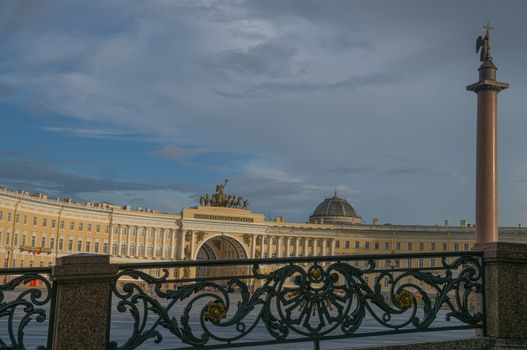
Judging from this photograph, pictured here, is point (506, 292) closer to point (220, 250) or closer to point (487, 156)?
point (487, 156)

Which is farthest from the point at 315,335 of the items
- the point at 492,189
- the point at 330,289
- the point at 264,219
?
the point at 264,219

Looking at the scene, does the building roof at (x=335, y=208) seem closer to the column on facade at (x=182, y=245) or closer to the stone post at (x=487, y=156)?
the column on facade at (x=182, y=245)

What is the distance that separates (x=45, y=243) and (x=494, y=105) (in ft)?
293

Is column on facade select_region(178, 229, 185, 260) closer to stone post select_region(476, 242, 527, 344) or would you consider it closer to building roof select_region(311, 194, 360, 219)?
building roof select_region(311, 194, 360, 219)

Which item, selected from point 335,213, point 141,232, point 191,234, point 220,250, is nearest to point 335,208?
point 335,213

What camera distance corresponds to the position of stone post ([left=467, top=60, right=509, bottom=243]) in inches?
762

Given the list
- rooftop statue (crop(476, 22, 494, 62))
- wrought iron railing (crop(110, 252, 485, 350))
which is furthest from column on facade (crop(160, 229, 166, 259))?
wrought iron railing (crop(110, 252, 485, 350))

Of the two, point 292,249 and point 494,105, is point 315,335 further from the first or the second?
point 292,249

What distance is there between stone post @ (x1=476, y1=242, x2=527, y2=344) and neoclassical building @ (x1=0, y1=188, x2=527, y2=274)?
92691 millimetres

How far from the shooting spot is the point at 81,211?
106 metres

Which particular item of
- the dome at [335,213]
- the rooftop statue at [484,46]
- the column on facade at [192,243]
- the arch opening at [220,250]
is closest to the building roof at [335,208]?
the dome at [335,213]

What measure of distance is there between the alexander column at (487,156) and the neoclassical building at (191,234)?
83.5 m

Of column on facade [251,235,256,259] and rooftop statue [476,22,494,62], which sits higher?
rooftop statue [476,22,494,62]

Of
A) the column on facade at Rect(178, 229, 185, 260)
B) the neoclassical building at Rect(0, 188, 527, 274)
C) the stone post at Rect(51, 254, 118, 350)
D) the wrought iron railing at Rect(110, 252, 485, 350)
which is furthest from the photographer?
the column on facade at Rect(178, 229, 185, 260)
